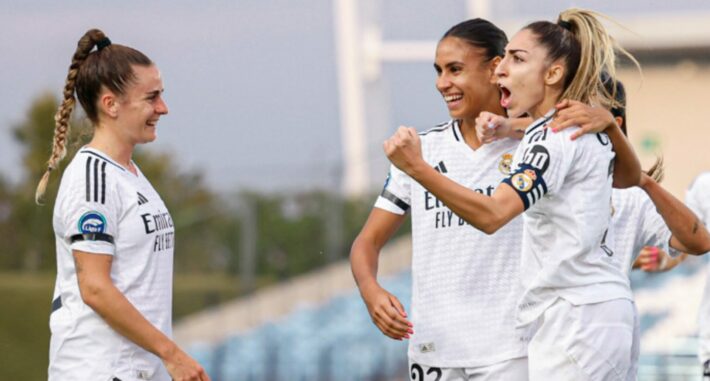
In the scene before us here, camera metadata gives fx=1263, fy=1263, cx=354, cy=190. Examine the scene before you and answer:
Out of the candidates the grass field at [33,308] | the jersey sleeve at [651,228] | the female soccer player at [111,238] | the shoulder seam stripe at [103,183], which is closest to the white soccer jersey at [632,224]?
the jersey sleeve at [651,228]

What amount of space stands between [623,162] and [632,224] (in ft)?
3.39

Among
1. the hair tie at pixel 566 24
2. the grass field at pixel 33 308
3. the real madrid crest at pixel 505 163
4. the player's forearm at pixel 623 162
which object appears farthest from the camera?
the grass field at pixel 33 308

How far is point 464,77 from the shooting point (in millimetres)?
4180

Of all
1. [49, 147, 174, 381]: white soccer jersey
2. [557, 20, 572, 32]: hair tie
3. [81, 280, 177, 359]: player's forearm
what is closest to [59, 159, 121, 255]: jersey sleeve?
[49, 147, 174, 381]: white soccer jersey

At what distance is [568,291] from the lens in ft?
11.8

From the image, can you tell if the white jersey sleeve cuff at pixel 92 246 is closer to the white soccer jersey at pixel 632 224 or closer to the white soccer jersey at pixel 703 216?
the white soccer jersey at pixel 632 224

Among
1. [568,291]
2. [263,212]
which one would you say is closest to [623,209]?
[568,291]

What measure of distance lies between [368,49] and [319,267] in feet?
42.0

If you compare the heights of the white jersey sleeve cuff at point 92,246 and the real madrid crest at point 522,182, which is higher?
the real madrid crest at point 522,182

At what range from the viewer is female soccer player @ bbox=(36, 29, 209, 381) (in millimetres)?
3754

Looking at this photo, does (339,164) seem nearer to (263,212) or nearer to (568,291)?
(263,212)

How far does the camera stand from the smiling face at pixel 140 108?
397cm

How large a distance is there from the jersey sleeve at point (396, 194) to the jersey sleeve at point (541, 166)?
760 mm

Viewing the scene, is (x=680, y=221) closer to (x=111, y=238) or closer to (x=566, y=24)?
(x=566, y=24)
